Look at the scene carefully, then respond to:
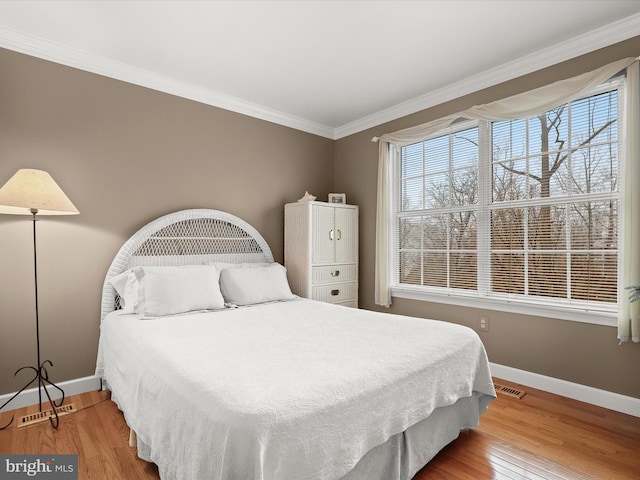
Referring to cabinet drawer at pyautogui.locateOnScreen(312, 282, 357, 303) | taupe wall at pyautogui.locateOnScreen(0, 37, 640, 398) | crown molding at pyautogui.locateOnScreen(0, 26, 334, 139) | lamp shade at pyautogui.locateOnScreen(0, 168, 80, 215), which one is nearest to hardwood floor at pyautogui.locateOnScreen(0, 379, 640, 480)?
taupe wall at pyautogui.locateOnScreen(0, 37, 640, 398)

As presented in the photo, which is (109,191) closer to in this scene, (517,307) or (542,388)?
(517,307)

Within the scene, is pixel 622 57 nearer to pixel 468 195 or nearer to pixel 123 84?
pixel 468 195

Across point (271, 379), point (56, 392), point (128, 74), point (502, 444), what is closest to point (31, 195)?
point (128, 74)

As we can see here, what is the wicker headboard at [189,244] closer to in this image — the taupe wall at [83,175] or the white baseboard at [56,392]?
the taupe wall at [83,175]

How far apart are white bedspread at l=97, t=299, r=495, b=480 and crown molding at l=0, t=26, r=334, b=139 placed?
Result: 2.01 meters

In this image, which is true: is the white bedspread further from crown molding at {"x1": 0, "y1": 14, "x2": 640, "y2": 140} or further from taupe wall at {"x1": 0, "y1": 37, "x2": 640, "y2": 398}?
crown molding at {"x1": 0, "y1": 14, "x2": 640, "y2": 140}

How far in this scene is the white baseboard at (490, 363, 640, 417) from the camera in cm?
237

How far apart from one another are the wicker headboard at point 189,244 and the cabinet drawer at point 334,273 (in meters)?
0.52

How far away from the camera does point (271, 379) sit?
1382mm

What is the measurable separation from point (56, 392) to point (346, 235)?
2900 millimetres

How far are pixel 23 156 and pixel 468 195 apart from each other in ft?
11.7

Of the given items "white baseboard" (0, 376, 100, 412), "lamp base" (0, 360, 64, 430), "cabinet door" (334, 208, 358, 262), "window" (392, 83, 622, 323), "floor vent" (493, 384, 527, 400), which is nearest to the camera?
"lamp base" (0, 360, 64, 430)

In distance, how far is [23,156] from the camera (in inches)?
98.0

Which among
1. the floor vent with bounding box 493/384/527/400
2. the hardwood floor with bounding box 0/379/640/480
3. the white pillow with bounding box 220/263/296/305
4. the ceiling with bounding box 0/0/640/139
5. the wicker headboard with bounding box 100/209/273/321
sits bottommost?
the floor vent with bounding box 493/384/527/400
